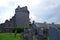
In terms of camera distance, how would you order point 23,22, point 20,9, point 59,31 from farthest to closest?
1. point 20,9
2. point 23,22
3. point 59,31

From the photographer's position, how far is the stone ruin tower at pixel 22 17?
8319 centimetres

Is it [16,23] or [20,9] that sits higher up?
[20,9]

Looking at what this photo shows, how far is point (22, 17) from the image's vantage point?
8538 cm

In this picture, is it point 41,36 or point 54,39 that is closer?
point 54,39

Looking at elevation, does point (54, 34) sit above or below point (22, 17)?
below

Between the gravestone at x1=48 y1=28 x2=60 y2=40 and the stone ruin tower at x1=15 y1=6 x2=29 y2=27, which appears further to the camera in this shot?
the stone ruin tower at x1=15 y1=6 x2=29 y2=27

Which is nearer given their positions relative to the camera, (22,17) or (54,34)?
(54,34)

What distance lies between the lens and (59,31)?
21.6 ft

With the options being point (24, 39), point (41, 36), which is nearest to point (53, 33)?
point (41, 36)

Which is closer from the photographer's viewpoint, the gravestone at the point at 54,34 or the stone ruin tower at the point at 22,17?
→ the gravestone at the point at 54,34

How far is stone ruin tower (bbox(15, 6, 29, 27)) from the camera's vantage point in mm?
83188

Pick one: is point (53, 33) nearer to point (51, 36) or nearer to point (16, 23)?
point (51, 36)

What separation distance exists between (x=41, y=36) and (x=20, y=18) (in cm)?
7795

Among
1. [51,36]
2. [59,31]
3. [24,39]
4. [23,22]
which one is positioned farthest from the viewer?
[23,22]
